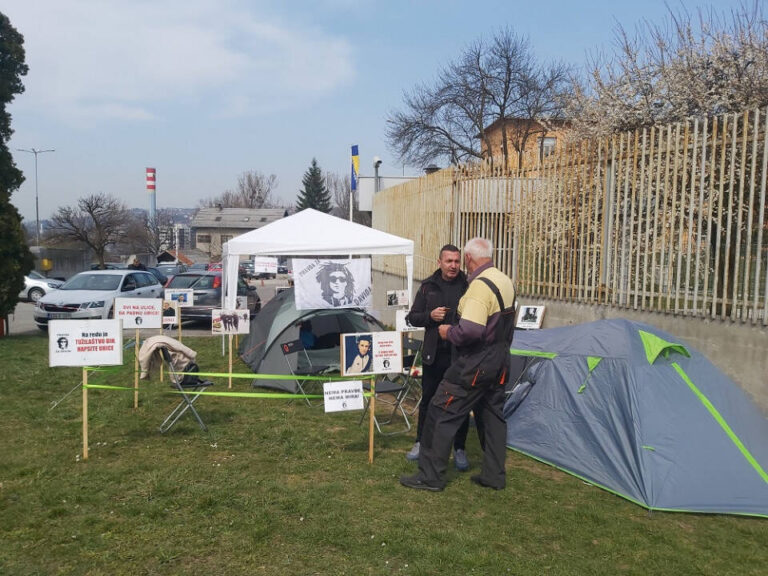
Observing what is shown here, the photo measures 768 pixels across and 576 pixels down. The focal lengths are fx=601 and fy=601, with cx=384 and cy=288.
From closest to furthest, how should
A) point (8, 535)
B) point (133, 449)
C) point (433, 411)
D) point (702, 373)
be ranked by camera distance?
point (8, 535) < point (433, 411) < point (702, 373) < point (133, 449)

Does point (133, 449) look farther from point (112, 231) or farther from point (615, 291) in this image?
point (112, 231)

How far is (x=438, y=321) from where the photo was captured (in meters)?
5.16

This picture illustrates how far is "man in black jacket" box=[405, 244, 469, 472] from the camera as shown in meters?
5.25

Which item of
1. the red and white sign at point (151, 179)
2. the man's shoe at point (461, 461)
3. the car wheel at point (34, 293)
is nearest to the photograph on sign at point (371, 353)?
the man's shoe at point (461, 461)

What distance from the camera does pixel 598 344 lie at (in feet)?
17.9

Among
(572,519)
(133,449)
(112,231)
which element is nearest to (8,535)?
(133,449)

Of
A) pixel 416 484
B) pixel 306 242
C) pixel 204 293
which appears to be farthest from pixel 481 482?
pixel 204 293

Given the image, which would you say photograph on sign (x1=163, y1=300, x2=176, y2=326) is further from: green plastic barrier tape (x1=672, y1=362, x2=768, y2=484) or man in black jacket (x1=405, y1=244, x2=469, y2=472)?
green plastic barrier tape (x1=672, y1=362, x2=768, y2=484)

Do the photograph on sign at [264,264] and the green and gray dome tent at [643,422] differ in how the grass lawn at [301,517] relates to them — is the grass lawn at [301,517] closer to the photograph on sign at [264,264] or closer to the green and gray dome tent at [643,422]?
the green and gray dome tent at [643,422]

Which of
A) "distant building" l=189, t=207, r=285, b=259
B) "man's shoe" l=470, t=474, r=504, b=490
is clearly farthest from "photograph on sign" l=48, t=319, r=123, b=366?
"distant building" l=189, t=207, r=285, b=259

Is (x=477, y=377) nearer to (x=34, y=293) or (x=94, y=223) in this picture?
(x=34, y=293)

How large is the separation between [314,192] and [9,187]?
49.7 meters

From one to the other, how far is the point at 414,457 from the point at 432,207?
24.5 feet

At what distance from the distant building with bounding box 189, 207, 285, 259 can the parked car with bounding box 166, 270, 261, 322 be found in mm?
47233
